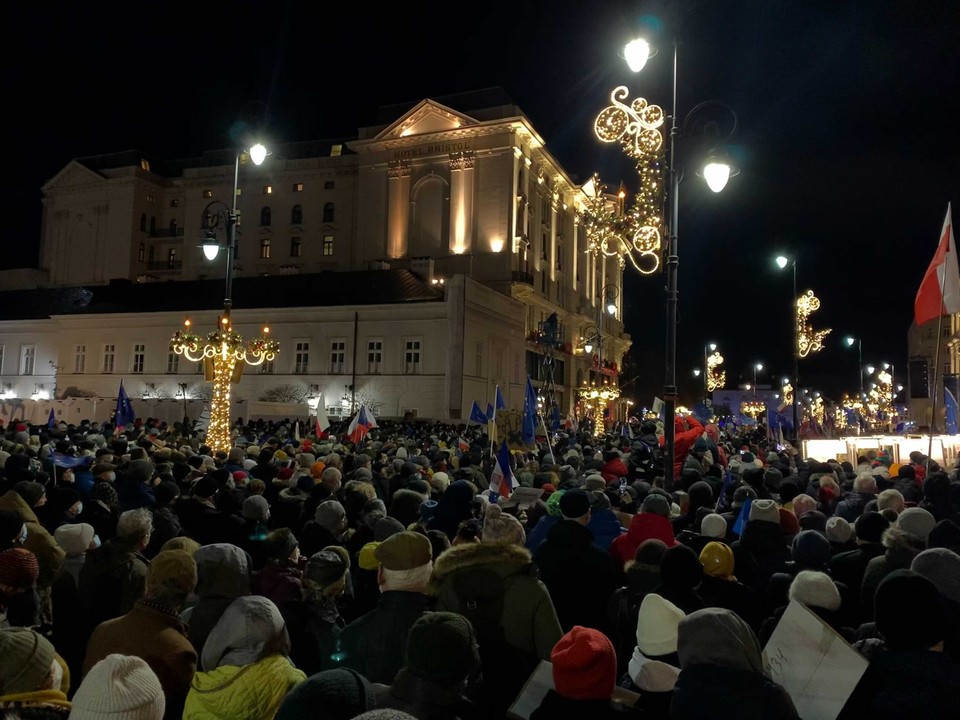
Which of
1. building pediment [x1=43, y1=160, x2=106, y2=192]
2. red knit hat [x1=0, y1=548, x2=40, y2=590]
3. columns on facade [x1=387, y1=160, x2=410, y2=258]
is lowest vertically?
red knit hat [x1=0, y1=548, x2=40, y2=590]

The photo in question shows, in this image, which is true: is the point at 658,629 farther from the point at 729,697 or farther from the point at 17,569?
the point at 17,569

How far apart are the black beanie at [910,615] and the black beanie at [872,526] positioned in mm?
2782

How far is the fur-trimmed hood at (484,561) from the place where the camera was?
14.3 feet

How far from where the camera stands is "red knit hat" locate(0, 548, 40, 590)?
4367 mm

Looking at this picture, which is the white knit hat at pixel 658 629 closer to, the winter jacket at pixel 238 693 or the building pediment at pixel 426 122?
the winter jacket at pixel 238 693

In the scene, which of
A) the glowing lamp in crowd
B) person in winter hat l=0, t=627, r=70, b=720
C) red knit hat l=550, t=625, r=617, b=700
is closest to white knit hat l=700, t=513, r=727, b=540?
red knit hat l=550, t=625, r=617, b=700

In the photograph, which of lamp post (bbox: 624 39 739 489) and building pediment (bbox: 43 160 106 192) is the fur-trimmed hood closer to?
lamp post (bbox: 624 39 739 489)

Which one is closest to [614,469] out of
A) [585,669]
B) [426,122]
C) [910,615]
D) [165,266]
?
[910,615]

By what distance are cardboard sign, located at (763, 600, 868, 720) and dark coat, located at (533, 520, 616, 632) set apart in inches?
89.3

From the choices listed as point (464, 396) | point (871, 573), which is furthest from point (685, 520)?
point (464, 396)

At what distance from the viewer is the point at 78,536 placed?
224 inches

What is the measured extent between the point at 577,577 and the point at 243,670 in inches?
116

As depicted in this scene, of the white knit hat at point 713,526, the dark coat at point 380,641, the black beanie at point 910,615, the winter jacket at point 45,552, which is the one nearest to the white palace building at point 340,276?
the white knit hat at point 713,526

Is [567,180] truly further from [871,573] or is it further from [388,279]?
[871,573]
